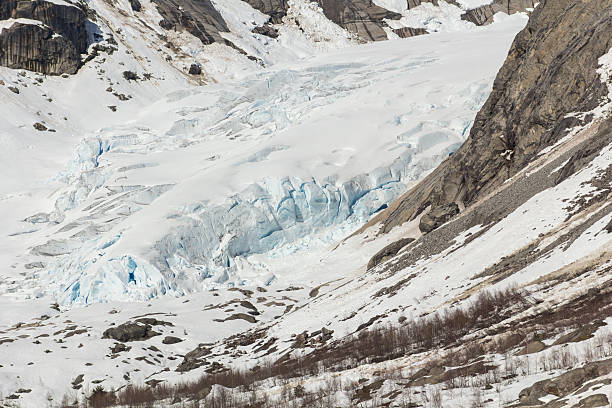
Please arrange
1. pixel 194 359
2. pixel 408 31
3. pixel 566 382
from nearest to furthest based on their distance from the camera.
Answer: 1. pixel 566 382
2. pixel 194 359
3. pixel 408 31

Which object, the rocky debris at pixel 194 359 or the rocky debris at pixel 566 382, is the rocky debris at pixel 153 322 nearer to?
the rocky debris at pixel 194 359

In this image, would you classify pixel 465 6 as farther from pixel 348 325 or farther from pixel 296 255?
pixel 348 325

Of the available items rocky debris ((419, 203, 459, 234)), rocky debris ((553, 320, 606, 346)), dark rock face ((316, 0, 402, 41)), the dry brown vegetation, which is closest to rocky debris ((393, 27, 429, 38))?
dark rock face ((316, 0, 402, 41))

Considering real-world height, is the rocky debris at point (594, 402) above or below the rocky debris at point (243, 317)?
below

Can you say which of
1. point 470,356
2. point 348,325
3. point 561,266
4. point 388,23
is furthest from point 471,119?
point 388,23

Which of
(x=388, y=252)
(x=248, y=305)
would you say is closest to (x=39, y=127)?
(x=248, y=305)

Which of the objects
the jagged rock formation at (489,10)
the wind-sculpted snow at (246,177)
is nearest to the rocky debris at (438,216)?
the wind-sculpted snow at (246,177)

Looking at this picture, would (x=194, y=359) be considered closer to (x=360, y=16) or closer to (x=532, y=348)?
(x=532, y=348)
